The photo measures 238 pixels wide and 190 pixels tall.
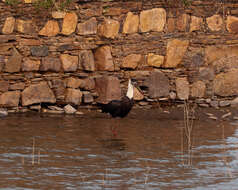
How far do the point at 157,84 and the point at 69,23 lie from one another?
268 centimetres

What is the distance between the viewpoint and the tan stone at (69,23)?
1188 cm

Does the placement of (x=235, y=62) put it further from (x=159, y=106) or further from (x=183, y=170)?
(x=183, y=170)

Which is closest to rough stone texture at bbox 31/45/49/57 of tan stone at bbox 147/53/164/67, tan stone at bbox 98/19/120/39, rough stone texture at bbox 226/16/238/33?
tan stone at bbox 98/19/120/39

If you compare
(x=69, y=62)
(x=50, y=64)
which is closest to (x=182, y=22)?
(x=69, y=62)

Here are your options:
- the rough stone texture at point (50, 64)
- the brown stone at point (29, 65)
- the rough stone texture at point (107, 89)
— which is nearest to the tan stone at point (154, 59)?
the rough stone texture at point (107, 89)

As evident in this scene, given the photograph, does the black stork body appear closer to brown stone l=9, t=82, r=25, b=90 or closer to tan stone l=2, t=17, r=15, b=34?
brown stone l=9, t=82, r=25, b=90

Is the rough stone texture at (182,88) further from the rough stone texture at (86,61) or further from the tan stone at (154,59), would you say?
the rough stone texture at (86,61)

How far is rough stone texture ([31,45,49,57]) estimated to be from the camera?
459 inches

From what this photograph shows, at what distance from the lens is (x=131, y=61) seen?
12.2 m

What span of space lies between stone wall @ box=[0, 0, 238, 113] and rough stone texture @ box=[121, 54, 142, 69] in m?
0.03

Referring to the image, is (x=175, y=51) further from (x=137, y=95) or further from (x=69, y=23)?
(x=69, y=23)

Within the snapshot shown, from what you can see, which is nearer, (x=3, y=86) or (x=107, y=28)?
(x=3, y=86)

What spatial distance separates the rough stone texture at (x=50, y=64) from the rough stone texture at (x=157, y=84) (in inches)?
89.0

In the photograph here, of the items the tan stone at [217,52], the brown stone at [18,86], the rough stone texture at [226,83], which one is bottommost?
the brown stone at [18,86]
